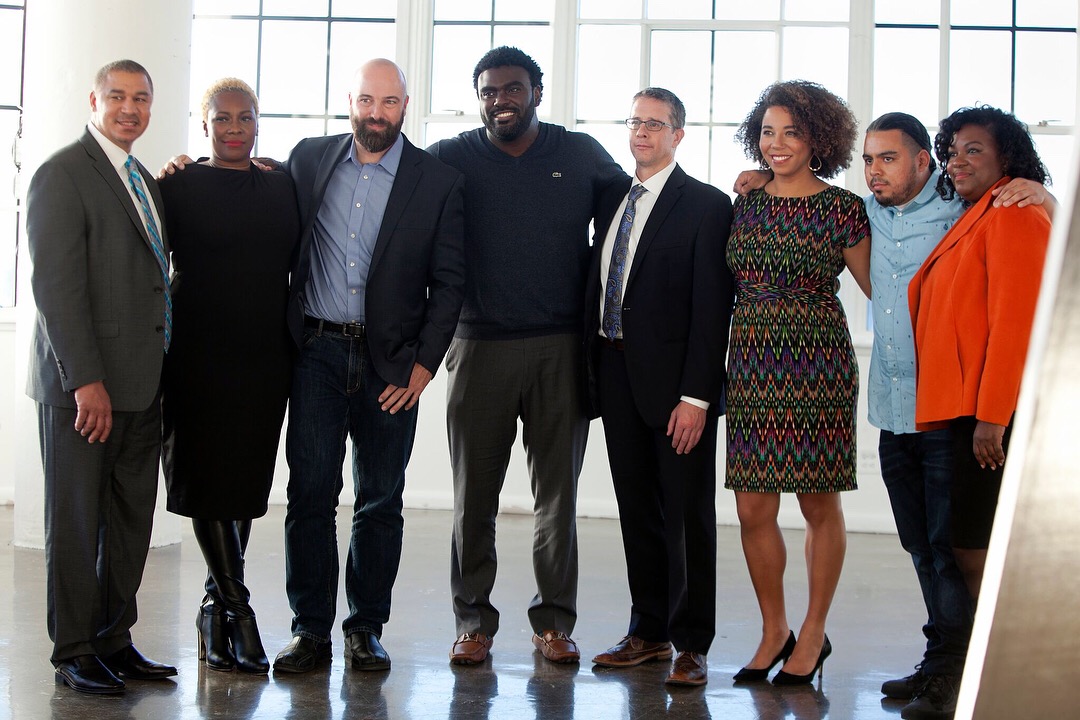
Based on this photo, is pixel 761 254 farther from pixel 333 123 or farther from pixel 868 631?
pixel 333 123

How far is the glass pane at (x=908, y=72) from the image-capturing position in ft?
21.9

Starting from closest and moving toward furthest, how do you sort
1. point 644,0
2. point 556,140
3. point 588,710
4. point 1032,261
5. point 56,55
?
point 1032,261, point 588,710, point 556,140, point 56,55, point 644,0

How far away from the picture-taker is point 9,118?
7066mm

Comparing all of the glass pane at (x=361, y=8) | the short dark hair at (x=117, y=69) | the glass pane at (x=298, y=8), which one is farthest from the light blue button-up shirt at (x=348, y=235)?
the glass pane at (x=298, y=8)

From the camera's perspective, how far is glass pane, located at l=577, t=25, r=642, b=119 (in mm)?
6820

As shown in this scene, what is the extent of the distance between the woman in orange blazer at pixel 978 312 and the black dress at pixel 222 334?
70.8 inches

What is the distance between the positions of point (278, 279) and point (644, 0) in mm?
4363

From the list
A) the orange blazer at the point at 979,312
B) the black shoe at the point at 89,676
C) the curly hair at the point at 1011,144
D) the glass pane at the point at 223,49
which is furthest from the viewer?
the glass pane at the point at 223,49

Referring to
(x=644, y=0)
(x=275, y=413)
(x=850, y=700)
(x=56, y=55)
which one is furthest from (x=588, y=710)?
(x=644, y=0)

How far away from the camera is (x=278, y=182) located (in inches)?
128

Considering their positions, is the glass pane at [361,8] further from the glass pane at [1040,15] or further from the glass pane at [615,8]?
the glass pane at [1040,15]

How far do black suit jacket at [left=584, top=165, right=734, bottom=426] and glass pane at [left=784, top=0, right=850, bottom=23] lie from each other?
395cm

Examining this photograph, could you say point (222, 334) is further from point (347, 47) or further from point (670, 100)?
point (347, 47)

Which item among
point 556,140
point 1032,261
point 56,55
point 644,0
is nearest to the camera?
point 1032,261
